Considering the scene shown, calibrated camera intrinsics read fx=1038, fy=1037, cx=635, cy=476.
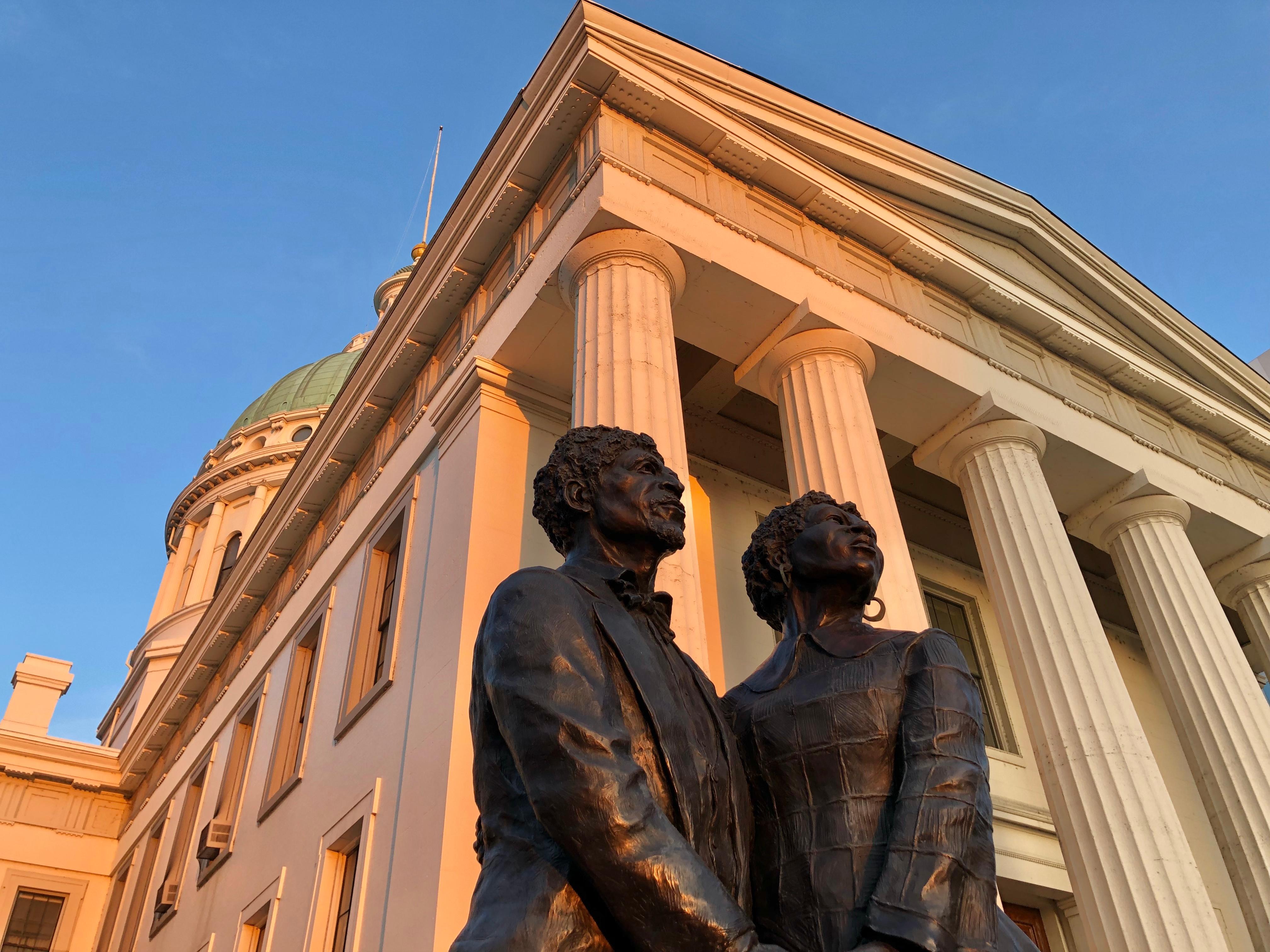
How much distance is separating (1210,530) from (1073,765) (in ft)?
22.4

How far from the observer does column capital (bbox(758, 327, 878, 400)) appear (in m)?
11.2

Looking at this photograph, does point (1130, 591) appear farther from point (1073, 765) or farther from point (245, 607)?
point (245, 607)

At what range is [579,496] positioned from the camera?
2.85 m

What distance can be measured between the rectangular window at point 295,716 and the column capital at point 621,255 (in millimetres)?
8065

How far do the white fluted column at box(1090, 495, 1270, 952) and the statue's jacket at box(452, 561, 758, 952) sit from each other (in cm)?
1083

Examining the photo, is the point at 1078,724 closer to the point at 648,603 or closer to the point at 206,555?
the point at 648,603

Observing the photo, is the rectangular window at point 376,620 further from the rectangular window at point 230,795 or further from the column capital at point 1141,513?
the column capital at point 1141,513

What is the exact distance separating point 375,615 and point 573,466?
11.9 metres

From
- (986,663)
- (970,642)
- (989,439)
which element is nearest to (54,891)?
(970,642)

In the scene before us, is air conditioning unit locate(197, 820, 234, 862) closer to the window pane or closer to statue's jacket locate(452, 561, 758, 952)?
the window pane

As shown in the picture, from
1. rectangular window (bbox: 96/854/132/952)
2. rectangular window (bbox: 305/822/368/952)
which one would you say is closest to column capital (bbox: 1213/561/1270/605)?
rectangular window (bbox: 305/822/368/952)

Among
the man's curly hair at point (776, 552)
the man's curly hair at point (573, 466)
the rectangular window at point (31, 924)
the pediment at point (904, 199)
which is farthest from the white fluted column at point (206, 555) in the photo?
the man's curly hair at point (776, 552)

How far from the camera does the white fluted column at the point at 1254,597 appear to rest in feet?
49.1

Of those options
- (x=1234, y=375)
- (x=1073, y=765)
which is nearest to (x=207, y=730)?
(x=1073, y=765)
